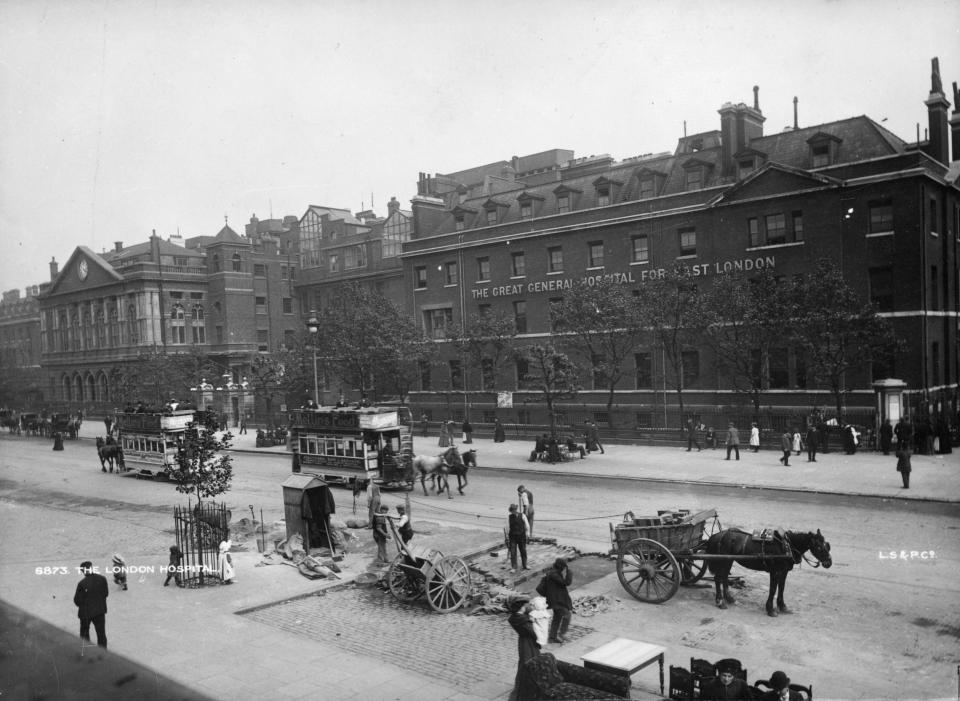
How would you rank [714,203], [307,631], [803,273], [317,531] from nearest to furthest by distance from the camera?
[307,631], [317,531], [803,273], [714,203]

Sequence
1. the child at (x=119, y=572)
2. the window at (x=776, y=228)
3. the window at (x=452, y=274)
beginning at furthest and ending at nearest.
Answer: the window at (x=452, y=274)
the window at (x=776, y=228)
the child at (x=119, y=572)

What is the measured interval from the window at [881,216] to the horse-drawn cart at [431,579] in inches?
1198

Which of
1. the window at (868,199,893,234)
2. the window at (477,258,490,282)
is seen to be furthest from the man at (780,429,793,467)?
the window at (477,258,490,282)

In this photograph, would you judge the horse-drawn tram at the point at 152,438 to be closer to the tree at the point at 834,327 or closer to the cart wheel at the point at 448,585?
the cart wheel at the point at 448,585

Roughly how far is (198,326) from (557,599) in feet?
203

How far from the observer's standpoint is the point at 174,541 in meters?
18.5

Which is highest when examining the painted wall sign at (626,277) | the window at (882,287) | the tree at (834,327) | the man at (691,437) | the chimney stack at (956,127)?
the chimney stack at (956,127)

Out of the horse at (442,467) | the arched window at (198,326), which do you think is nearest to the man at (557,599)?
the horse at (442,467)

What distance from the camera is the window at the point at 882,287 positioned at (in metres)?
34.0

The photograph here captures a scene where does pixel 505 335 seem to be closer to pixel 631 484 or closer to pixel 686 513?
pixel 631 484

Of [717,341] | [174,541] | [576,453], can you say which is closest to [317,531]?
[174,541]

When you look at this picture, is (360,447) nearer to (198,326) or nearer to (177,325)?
(177,325)

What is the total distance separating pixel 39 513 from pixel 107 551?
7.32 metres

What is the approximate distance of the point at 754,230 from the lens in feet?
123
